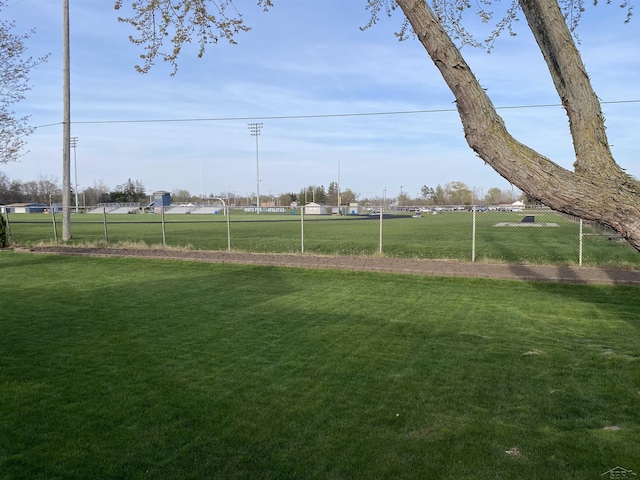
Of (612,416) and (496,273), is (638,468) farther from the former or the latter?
(496,273)

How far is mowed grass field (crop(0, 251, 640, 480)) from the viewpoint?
322 centimetres

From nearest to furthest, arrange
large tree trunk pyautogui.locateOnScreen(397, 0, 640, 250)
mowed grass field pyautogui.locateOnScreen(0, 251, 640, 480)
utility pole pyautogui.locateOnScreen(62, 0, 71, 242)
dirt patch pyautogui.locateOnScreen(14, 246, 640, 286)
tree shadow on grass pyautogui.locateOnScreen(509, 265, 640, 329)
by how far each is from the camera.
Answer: large tree trunk pyautogui.locateOnScreen(397, 0, 640, 250) < mowed grass field pyautogui.locateOnScreen(0, 251, 640, 480) < tree shadow on grass pyautogui.locateOnScreen(509, 265, 640, 329) < dirt patch pyautogui.locateOnScreen(14, 246, 640, 286) < utility pole pyautogui.locateOnScreen(62, 0, 71, 242)

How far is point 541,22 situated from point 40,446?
14.2 feet

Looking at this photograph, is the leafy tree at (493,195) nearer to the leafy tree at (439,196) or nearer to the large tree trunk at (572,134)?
the leafy tree at (439,196)

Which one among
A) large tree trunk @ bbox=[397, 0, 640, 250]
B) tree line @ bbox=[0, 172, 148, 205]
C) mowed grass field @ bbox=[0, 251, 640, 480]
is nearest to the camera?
large tree trunk @ bbox=[397, 0, 640, 250]

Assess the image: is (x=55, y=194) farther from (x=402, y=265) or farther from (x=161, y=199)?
(x=402, y=265)

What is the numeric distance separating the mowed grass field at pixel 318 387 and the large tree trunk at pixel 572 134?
174 centimetres

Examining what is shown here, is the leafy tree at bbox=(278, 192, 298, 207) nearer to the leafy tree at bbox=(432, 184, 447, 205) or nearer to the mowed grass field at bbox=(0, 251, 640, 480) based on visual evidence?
the leafy tree at bbox=(432, 184, 447, 205)

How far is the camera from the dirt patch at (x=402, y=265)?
1063 centimetres

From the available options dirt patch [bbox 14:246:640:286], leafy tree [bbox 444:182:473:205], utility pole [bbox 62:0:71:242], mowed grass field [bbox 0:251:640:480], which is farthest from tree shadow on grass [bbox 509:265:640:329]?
leafy tree [bbox 444:182:473:205]

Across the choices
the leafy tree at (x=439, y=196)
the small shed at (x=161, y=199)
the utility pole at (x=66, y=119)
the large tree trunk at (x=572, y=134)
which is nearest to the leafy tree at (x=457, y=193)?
the leafy tree at (x=439, y=196)

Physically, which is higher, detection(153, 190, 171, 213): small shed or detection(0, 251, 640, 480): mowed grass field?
detection(153, 190, 171, 213): small shed

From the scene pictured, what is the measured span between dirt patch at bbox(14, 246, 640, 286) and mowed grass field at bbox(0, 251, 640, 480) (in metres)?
1.70

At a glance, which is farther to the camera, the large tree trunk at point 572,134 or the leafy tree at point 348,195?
the leafy tree at point 348,195
